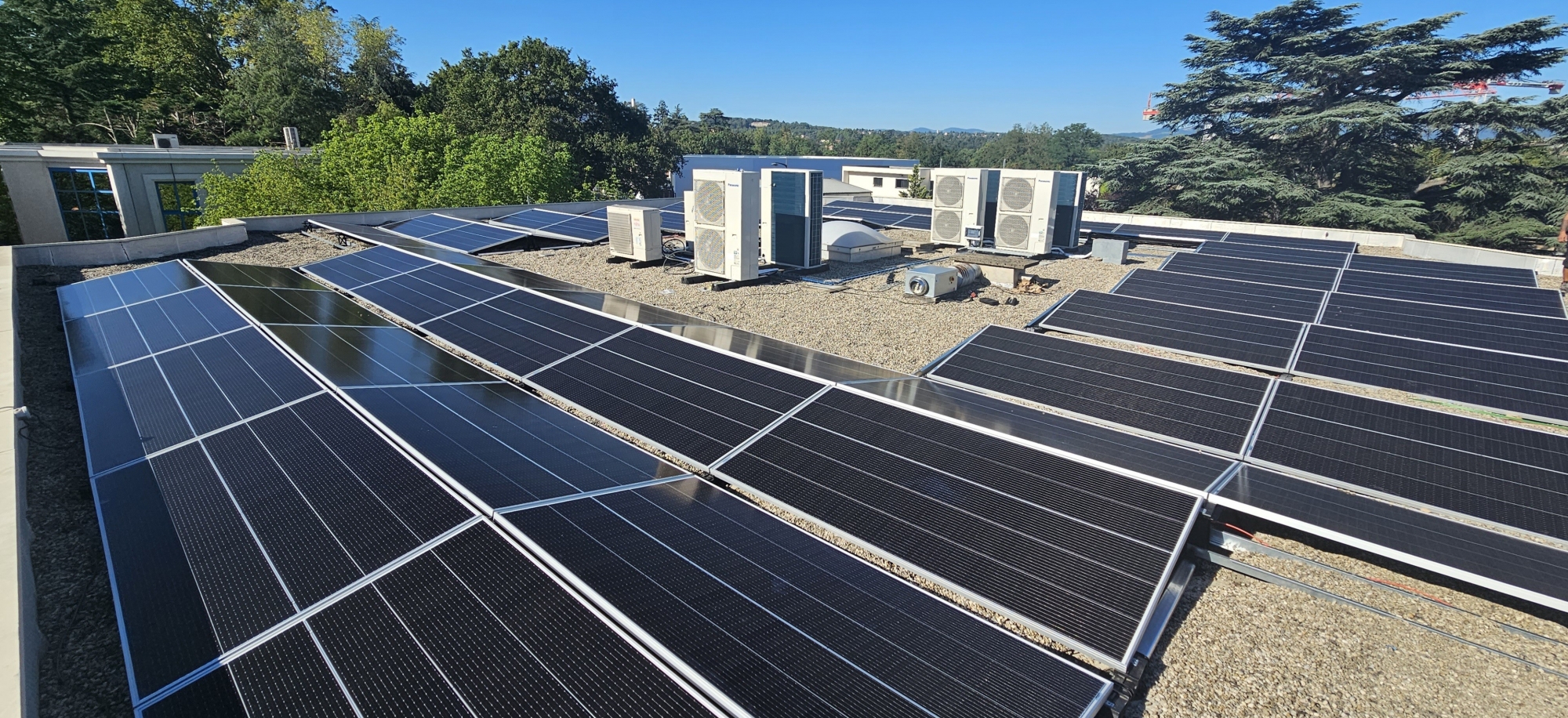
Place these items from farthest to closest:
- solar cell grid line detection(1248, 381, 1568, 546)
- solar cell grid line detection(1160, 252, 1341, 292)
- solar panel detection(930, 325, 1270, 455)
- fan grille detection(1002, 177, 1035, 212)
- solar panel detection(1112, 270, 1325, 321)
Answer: fan grille detection(1002, 177, 1035, 212)
solar cell grid line detection(1160, 252, 1341, 292)
solar panel detection(1112, 270, 1325, 321)
solar panel detection(930, 325, 1270, 455)
solar cell grid line detection(1248, 381, 1568, 546)

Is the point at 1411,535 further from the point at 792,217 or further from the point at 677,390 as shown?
the point at 792,217

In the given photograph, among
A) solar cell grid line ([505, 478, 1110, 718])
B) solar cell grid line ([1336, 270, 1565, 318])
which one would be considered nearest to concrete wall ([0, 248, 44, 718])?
solar cell grid line ([505, 478, 1110, 718])

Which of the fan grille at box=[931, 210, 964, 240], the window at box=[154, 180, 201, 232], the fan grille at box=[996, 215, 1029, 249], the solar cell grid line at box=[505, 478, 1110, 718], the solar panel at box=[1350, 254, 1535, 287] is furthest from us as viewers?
the window at box=[154, 180, 201, 232]

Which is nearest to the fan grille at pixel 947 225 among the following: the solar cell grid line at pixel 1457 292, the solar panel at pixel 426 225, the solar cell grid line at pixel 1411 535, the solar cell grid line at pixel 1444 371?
the solar cell grid line at pixel 1457 292

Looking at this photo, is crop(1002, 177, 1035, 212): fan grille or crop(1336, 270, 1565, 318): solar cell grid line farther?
crop(1002, 177, 1035, 212): fan grille

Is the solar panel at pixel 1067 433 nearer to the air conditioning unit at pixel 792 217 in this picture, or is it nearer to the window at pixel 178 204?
the air conditioning unit at pixel 792 217

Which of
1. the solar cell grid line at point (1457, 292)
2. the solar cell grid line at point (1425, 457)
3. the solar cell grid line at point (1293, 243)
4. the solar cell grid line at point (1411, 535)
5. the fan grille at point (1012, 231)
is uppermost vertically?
the fan grille at point (1012, 231)

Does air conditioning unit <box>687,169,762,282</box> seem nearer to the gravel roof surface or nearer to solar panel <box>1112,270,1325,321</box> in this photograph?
solar panel <box>1112,270,1325,321</box>

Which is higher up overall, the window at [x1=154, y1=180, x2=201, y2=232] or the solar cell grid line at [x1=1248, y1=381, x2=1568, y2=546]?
the window at [x1=154, y1=180, x2=201, y2=232]
